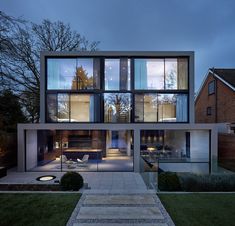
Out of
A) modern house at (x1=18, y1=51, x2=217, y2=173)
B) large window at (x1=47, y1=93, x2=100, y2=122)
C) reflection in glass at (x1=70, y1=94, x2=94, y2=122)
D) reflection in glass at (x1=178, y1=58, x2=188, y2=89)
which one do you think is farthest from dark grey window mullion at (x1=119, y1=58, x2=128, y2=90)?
reflection in glass at (x1=178, y1=58, x2=188, y2=89)

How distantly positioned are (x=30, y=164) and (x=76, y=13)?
13299 mm

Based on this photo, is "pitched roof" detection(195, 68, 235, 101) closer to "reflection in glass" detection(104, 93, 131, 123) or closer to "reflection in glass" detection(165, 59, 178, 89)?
"reflection in glass" detection(165, 59, 178, 89)

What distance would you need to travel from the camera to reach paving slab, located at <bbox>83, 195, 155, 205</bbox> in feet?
21.9

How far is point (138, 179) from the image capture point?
427 inches

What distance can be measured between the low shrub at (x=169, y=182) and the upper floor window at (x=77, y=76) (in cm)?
830

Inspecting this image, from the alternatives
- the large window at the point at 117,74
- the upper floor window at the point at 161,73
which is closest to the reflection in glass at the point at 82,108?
the large window at the point at 117,74

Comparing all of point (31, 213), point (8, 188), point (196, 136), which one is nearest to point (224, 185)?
point (196, 136)

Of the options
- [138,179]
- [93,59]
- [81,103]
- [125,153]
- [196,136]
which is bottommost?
[138,179]

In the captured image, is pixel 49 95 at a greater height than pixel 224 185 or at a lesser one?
greater

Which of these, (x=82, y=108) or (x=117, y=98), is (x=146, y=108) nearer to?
(x=117, y=98)

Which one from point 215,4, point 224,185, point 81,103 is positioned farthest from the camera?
point 215,4

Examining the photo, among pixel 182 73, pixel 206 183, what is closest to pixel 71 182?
pixel 206 183

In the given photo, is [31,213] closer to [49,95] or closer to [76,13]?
[49,95]

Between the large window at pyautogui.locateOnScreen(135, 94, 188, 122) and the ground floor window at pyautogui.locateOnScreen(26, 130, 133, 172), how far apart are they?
2.01 metres
